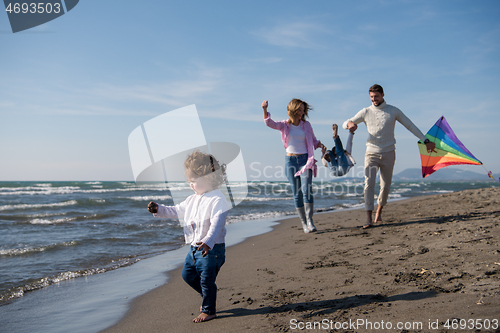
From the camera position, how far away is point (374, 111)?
186 inches

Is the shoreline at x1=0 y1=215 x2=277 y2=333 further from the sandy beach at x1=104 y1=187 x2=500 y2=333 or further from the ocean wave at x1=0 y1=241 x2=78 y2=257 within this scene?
the ocean wave at x1=0 y1=241 x2=78 y2=257

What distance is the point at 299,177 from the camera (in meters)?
5.00

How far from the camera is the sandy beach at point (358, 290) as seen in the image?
1.80 meters

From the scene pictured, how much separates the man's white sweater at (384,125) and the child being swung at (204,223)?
290 cm

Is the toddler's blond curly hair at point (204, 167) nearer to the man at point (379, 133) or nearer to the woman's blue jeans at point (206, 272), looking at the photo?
the woman's blue jeans at point (206, 272)

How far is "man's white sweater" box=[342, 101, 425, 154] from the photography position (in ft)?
15.2

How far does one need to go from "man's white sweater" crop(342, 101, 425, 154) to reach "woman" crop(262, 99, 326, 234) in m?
0.59

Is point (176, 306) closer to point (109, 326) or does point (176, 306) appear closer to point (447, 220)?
point (109, 326)

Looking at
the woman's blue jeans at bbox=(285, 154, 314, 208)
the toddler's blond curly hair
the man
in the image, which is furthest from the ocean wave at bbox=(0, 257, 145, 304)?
the man

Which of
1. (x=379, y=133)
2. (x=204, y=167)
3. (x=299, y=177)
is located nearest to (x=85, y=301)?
(x=204, y=167)

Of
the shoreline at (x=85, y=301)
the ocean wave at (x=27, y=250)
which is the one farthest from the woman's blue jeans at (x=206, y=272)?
the ocean wave at (x=27, y=250)

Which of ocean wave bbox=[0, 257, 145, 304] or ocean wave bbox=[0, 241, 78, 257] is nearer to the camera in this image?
ocean wave bbox=[0, 257, 145, 304]

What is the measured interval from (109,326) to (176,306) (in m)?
0.51

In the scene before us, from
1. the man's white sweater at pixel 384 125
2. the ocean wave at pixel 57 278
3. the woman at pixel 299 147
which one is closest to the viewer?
the ocean wave at pixel 57 278
